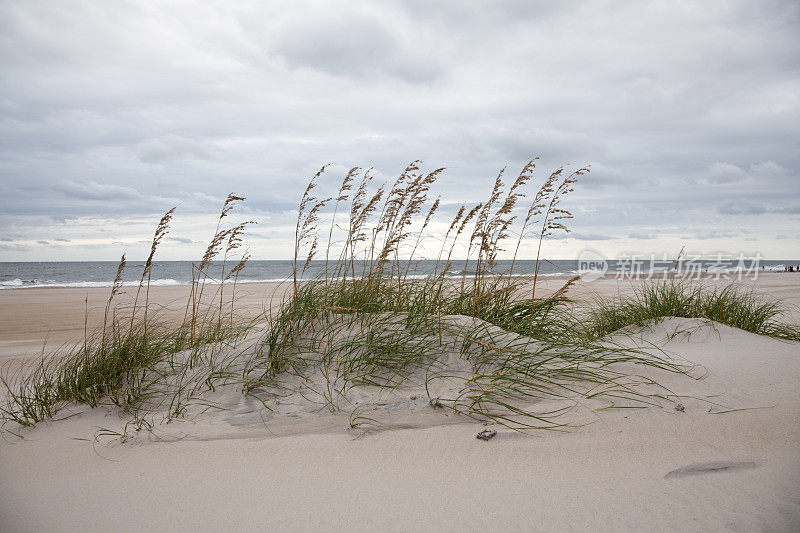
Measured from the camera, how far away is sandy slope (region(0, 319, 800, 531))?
6.49 feet

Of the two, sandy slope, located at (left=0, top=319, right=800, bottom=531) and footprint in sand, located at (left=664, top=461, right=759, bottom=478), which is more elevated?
footprint in sand, located at (left=664, top=461, right=759, bottom=478)

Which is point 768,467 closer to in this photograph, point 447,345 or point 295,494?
point 447,345

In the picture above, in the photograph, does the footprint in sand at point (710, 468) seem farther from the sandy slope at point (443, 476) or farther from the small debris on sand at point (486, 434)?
the small debris on sand at point (486, 434)

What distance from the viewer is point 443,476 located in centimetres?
231

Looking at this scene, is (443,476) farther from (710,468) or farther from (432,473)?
(710,468)

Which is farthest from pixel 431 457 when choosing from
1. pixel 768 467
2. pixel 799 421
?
pixel 799 421

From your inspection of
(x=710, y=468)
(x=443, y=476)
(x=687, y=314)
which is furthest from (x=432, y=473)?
(x=687, y=314)

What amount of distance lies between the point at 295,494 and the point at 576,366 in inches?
88.3

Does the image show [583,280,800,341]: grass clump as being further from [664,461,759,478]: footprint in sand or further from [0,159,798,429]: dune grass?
[664,461,759,478]: footprint in sand

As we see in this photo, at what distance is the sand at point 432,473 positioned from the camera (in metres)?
1.98

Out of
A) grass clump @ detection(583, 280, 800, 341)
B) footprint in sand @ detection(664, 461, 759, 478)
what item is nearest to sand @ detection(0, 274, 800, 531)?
footprint in sand @ detection(664, 461, 759, 478)

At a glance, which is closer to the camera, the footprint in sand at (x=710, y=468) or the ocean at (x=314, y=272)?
the footprint in sand at (x=710, y=468)

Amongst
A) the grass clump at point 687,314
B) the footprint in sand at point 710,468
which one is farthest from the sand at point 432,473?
the grass clump at point 687,314

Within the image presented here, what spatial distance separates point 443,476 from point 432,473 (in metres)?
0.07
